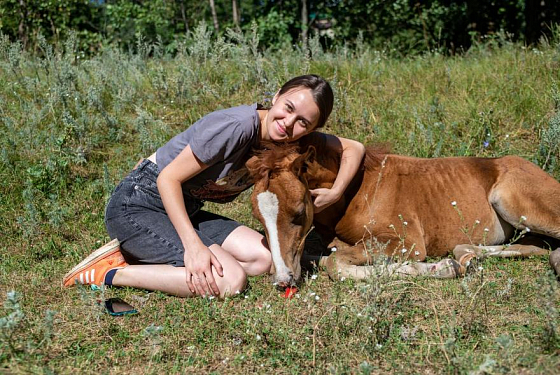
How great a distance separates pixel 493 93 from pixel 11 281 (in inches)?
227

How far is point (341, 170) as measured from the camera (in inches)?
165

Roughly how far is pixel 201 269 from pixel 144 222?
2.12 ft

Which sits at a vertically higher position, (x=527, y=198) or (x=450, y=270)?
(x=527, y=198)

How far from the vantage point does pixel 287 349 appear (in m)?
2.98

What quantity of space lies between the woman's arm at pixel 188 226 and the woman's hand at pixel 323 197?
85 centimetres

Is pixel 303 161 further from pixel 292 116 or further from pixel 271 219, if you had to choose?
pixel 271 219

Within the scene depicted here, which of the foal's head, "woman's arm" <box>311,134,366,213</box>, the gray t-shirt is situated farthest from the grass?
the gray t-shirt

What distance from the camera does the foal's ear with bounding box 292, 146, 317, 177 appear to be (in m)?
3.75

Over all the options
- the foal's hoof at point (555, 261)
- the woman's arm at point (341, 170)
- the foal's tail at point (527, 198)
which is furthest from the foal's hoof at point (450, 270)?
the woman's arm at point (341, 170)

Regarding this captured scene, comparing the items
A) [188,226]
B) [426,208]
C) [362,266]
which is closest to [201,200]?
[188,226]

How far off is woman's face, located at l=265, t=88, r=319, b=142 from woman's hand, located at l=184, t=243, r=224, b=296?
90 cm

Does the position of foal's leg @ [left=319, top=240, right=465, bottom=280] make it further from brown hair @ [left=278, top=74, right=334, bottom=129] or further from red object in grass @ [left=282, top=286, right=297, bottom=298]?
brown hair @ [left=278, top=74, right=334, bottom=129]

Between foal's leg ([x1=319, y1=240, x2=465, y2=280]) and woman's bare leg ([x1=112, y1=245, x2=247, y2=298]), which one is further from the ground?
woman's bare leg ([x1=112, y1=245, x2=247, y2=298])

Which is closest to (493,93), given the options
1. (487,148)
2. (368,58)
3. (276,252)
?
(487,148)
